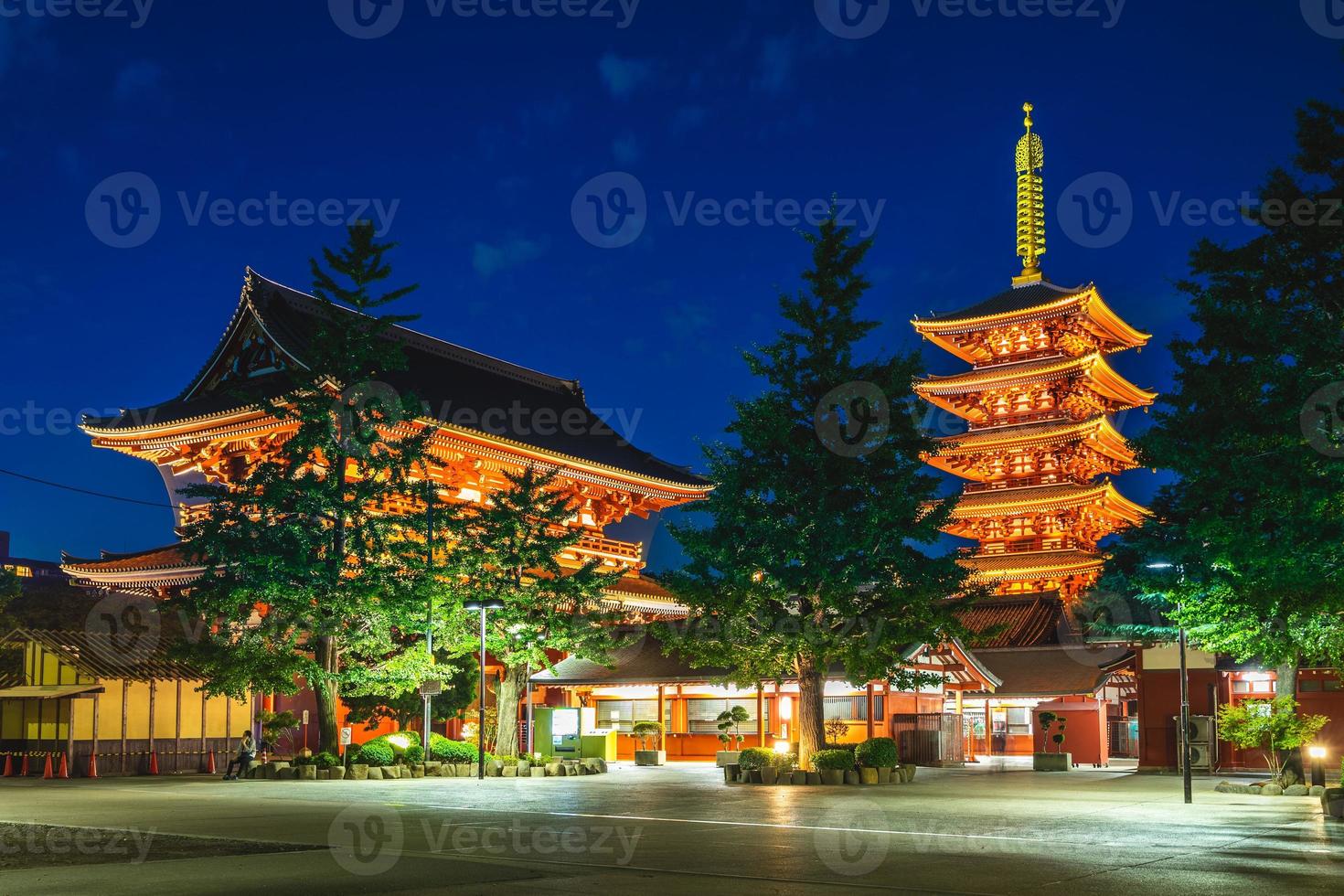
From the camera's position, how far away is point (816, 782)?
97.5ft

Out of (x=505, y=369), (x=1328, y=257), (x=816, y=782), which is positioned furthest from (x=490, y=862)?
(x=505, y=369)

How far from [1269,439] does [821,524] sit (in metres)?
9.55

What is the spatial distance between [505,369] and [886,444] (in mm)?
31450

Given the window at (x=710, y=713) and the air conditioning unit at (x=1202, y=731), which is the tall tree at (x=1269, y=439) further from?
the window at (x=710, y=713)

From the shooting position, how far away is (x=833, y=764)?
97.3 ft

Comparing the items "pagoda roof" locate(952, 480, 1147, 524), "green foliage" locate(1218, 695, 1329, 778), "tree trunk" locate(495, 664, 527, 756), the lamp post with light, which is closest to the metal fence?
"tree trunk" locate(495, 664, 527, 756)

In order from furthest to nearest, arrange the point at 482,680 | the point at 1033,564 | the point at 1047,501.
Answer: the point at 1033,564, the point at 1047,501, the point at 482,680

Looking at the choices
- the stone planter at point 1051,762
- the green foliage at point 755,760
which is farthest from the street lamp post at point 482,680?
the stone planter at point 1051,762

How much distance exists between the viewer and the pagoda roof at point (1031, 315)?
59.1 meters

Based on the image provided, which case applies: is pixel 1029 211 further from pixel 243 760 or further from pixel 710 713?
pixel 243 760

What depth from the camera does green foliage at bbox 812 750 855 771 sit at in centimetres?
2967

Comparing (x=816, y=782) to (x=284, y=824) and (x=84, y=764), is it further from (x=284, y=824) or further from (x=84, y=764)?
(x=84, y=764)

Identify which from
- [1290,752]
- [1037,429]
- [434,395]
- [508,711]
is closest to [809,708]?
[508,711]

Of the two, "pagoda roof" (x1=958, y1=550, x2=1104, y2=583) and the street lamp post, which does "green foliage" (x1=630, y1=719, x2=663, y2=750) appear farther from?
Answer: "pagoda roof" (x1=958, y1=550, x2=1104, y2=583)
